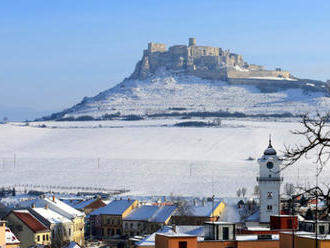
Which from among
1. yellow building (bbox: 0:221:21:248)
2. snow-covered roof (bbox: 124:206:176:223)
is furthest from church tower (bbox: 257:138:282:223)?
yellow building (bbox: 0:221:21:248)

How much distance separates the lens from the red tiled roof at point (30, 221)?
141 ft

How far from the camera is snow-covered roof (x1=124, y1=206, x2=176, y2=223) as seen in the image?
54412 millimetres

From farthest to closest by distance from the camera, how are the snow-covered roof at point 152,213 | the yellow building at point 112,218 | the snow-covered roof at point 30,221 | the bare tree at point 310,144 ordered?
the yellow building at point 112,218, the snow-covered roof at point 152,213, the snow-covered roof at point 30,221, the bare tree at point 310,144

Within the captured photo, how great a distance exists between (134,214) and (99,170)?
2141 inches

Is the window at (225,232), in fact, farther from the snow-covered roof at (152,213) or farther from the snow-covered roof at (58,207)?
the snow-covered roof at (152,213)

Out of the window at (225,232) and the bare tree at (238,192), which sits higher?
the window at (225,232)

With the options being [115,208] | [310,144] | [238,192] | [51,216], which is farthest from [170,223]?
[310,144]

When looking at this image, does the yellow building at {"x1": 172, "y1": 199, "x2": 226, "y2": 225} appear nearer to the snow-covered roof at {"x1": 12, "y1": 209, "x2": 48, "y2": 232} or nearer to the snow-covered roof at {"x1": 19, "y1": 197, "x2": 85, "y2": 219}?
the snow-covered roof at {"x1": 19, "y1": 197, "x2": 85, "y2": 219}

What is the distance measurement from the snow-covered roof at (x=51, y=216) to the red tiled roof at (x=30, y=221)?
1360 millimetres

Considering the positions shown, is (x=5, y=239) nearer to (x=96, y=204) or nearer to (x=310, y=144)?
(x=310, y=144)

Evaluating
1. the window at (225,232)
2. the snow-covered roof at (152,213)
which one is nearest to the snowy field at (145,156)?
the snow-covered roof at (152,213)

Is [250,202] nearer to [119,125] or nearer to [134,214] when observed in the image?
[134,214]

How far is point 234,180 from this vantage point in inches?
3780

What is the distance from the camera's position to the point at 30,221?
145 ft
